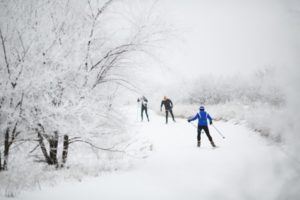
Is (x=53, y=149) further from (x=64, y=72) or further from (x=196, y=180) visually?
(x=196, y=180)

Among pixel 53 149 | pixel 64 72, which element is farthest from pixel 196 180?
pixel 64 72

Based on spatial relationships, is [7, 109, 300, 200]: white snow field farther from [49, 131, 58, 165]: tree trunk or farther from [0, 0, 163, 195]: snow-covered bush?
[49, 131, 58, 165]: tree trunk

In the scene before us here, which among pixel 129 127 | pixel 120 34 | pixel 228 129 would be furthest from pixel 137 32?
pixel 228 129

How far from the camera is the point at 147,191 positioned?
4.54 metres

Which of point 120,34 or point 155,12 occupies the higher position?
point 155,12

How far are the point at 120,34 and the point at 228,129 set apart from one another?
27.3 ft

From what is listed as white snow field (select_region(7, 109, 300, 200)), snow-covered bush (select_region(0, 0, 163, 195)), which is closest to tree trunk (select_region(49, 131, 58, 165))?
snow-covered bush (select_region(0, 0, 163, 195))

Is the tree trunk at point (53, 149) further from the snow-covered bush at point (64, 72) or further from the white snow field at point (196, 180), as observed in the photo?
the white snow field at point (196, 180)

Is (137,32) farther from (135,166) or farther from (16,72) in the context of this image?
(135,166)

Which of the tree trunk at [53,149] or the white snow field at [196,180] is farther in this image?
the tree trunk at [53,149]

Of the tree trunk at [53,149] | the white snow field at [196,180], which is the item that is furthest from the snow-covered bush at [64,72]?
the white snow field at [196,180]

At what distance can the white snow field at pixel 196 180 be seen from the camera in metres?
3.97

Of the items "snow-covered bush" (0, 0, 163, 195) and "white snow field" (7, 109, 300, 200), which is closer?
"white snow field" (7, 109, 300, 200)

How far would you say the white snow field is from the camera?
13.0ft
